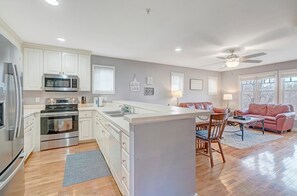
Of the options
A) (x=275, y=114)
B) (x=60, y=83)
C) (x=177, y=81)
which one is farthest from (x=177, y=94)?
(x=60, y=83)

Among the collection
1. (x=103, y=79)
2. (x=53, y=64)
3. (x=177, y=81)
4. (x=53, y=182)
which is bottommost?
(x=53, y=182)

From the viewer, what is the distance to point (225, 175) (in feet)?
8.02

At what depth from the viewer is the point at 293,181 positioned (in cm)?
227

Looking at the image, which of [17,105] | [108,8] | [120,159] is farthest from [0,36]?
[120,159]

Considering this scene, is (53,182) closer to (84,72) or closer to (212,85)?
(84,72)

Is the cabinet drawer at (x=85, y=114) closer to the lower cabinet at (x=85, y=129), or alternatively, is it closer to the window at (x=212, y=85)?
the lower cabinet at (x=85, y=129)

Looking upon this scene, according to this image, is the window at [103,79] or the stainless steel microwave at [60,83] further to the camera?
the window at [103,79]

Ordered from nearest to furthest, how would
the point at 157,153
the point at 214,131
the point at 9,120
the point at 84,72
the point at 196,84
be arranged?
the point at 9,120
the point at 157,153
the point at 214,131
the point at 84,72
the point at 196,84

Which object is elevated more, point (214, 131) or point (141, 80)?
point (141, 80)

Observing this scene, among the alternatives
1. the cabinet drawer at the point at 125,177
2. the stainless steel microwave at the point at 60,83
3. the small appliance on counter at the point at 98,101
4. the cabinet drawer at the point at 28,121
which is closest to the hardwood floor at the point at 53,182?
the cabinet drawer at the point at 125,177

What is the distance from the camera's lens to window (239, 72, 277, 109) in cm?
617

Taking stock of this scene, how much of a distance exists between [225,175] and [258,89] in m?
5.63

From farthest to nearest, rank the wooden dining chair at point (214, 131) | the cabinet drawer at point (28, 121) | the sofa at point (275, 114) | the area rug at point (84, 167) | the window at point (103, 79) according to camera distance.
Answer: the sofa at point (275, 114), the window at point (103, 79), the cabinet drawer at point (28, 121), the wooden dining chair at point (214, 131), the area rug at point (84, 167)

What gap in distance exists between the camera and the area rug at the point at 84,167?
239 cm
